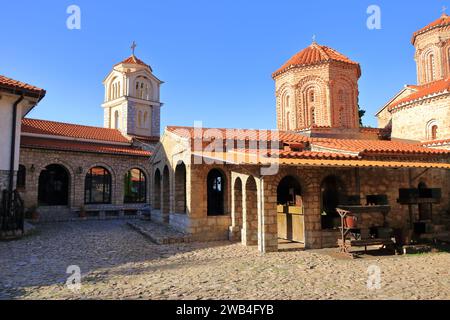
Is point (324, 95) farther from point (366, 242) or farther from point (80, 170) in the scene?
point (80, 170)

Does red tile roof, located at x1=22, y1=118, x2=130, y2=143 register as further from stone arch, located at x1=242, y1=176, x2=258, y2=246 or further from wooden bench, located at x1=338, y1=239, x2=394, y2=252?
wooden bench, located at x1=338, y1=239, x2=394, y2=252

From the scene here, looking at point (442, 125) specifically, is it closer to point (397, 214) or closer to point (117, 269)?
point (397, 214)

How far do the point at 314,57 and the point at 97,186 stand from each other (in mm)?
14640

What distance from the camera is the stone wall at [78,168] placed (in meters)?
16.6

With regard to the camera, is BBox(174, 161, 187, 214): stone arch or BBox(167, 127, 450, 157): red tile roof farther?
BBox(174, 161, 187, 214): stone arch

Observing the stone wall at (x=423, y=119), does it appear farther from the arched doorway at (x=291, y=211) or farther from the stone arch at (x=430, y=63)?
the arched doorway at (x=291, y=211)

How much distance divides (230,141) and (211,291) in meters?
7.75

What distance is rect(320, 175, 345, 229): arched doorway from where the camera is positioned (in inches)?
393

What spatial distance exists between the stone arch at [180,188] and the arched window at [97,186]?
791 centimetres

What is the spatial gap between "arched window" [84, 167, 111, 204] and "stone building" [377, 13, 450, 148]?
1612 centimetres

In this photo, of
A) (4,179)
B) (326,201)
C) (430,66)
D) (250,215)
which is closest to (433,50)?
(430,66)

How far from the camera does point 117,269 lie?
7000 millimetres

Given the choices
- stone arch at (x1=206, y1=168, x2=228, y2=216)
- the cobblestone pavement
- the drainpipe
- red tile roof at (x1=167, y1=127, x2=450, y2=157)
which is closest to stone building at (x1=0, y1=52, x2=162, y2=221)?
the drainpipe
